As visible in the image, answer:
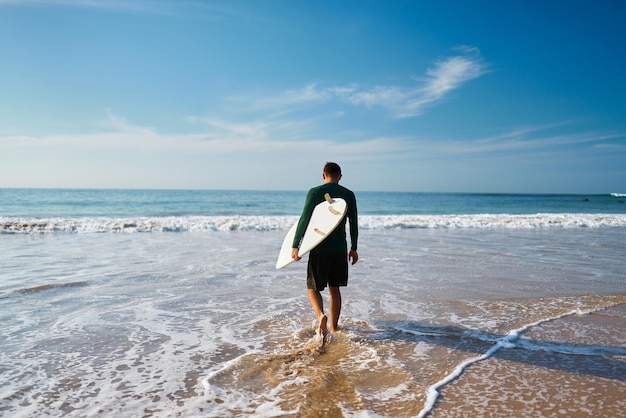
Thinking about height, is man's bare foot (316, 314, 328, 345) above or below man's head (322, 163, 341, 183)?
below

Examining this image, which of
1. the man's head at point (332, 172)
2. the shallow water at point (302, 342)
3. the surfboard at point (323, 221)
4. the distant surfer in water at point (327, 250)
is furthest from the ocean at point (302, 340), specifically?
the man's head at point (332, 172)

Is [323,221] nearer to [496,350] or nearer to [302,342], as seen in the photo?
[302,342]

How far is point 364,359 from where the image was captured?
159 inches

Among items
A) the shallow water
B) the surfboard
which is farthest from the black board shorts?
the shallow water

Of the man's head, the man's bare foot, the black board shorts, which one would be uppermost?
the man's head

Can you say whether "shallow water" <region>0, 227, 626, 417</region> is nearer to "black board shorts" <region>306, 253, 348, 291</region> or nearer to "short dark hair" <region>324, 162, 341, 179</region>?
"black board shorts" <region>306, 253, 348, 291</region>

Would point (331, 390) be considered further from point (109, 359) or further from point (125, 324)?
point (125, 324)

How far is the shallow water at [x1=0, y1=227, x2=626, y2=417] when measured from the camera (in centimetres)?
319

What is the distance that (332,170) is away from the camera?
15.7 ft

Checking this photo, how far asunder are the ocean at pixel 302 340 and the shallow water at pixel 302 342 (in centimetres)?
2

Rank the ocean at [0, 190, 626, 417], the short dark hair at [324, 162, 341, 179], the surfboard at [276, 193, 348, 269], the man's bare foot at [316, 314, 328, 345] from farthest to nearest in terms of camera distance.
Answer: the short dark hair at [324, 162, 341, 179] < the surfboard at [276, 193, 348, 269] < the man's bare foot at [316, 314, 328, 345] < the ocean at [0, 190, 626, 417]

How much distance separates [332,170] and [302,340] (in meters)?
1.97

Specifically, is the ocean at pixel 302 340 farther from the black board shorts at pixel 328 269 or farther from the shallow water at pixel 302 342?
the black board shorts at pixel 328 269

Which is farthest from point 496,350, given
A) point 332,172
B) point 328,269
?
point 332,172
